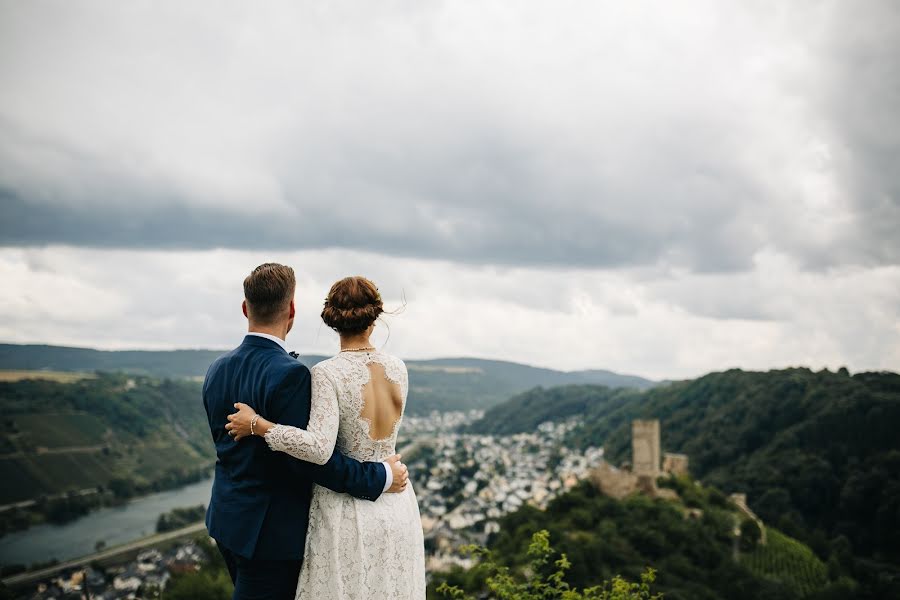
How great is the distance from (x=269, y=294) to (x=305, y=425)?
0.63 m

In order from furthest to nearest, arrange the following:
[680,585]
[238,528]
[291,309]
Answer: [680,585]
[291,309]
[238,528]

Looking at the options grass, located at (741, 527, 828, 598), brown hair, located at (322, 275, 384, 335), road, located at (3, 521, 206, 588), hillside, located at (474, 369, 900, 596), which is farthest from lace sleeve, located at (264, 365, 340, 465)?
hillside, located at (474, 369, 900, 596)

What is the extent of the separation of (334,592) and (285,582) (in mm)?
231

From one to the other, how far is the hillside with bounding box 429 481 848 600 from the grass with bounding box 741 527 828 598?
2.5 inches

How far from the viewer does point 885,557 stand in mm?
40562

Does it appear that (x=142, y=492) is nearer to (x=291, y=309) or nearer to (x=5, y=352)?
(x=5, y=352)

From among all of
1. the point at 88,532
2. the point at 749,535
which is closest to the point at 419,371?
the point at 88,532

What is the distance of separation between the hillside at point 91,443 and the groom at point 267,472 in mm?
58926

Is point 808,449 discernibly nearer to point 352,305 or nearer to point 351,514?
point 351,514

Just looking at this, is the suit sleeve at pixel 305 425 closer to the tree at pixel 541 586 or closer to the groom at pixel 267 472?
the groom at pixel 267 472

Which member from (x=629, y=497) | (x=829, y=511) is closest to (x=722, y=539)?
(x=629, y=497)

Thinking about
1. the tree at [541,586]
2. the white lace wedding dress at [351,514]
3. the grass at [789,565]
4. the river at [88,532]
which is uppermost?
the white lace wedding dress at [351,514]

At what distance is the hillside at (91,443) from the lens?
5869 cm

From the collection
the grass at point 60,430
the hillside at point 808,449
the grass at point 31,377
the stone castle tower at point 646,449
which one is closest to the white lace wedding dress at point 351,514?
the stone castle tower at point 646,449
